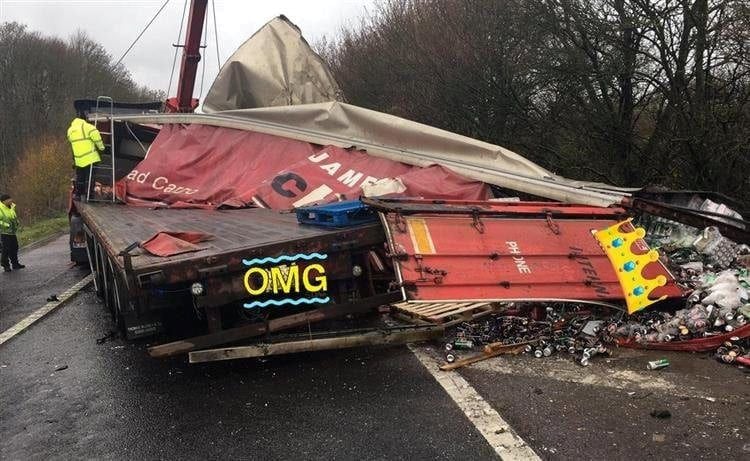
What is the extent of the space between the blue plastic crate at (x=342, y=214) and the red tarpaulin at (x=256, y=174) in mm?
1522

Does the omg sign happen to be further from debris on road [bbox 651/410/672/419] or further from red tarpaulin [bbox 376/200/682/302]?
debris on road [bbox 651/410/672/419]

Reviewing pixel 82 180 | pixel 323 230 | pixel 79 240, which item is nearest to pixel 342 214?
pixel 323 230

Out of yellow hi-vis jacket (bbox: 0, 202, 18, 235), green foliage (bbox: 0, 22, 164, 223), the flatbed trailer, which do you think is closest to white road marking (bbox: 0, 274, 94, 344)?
the flatbed trailer

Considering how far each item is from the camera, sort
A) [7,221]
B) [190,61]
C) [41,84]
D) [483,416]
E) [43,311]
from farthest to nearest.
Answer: [41,84], [190,61], [7,221], [43,311], [483,416]

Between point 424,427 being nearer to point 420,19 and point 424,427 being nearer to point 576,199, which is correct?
point 576,199

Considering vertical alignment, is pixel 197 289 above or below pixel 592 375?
above

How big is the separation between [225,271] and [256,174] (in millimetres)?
4176

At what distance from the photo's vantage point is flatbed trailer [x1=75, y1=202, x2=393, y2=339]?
3.69 meters

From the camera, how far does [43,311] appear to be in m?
7.22

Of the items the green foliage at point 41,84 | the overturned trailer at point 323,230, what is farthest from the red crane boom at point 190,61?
the green foliage at point 41,84

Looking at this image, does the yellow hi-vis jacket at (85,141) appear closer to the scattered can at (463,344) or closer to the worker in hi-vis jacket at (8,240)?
the worker in hi-vis jacket at (8,240)

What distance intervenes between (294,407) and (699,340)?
302 cm

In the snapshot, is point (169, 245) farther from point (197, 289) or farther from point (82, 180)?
point (82, 180)

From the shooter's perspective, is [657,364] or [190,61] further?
[190,61]
